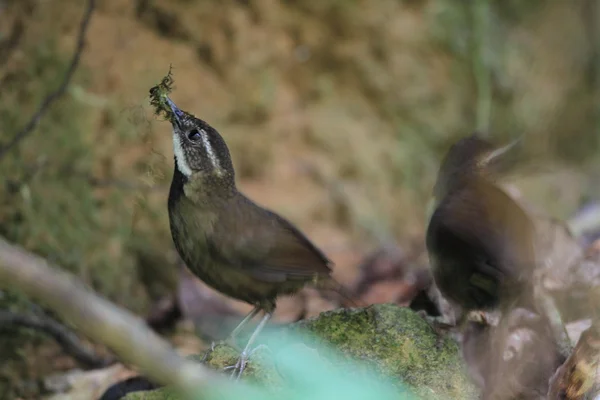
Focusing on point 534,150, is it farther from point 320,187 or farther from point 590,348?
point 590,348

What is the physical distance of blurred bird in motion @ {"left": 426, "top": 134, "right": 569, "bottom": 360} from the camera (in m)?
3.06

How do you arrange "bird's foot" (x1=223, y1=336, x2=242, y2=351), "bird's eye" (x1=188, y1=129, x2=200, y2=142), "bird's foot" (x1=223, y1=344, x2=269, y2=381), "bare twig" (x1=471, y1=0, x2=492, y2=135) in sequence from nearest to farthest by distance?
1. "bird's foot" (x1=223, y1=344, x2=269, y2=381)
2. "bird's eye" (x1=188, y1=129, x2=200, y2=142)
3. "bird's foot" (x1=223, y1=336, x2=242, y2=351)
4. "bare twig" (x1=471, y1=0, x2=492, y2=135)

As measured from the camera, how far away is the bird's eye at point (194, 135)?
2.98 metres

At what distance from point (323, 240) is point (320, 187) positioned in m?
0.44

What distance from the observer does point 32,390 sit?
4055mm

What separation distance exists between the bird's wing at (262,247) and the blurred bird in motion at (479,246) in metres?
0.47

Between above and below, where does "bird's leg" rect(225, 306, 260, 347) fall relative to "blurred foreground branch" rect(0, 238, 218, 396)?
above

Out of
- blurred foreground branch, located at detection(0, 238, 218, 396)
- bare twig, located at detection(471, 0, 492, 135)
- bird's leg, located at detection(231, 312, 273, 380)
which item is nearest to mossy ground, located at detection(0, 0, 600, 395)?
bare twig, located at detection(471, 0, 492, 135)

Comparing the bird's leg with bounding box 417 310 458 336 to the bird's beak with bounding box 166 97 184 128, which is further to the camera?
the bird's leg with bounding box 417 310 458 336

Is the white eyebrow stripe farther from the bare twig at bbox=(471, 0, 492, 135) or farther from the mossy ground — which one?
the bare twig at bbox=(471, 0, 492, 135)

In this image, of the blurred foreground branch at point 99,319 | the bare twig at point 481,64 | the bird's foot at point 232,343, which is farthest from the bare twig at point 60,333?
the bare twig at point 481,64

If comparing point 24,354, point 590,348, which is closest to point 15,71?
point 24,354

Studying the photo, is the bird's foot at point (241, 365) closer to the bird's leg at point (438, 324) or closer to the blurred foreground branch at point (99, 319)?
the bird's leg at point (438, 324)

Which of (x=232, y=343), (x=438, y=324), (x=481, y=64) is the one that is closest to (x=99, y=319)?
(x=232, y=343)
